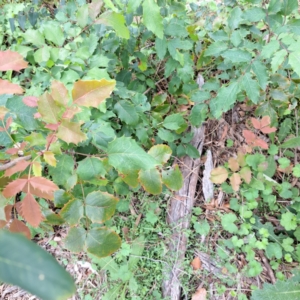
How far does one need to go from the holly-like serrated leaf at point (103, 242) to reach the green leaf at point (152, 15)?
84cm

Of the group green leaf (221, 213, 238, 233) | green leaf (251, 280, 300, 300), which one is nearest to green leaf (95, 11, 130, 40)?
green leaf (221, 213, 238, 233)

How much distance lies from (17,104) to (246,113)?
1789 mm

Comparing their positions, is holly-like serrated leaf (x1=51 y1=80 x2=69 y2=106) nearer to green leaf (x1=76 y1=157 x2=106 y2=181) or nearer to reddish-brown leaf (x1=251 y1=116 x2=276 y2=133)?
green leaf (x1=76 y1=157 x2=106 y2=181)

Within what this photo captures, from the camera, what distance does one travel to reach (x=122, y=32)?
122 centimetres

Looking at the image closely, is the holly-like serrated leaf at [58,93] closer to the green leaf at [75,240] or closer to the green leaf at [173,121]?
the green leaf at [75,240]

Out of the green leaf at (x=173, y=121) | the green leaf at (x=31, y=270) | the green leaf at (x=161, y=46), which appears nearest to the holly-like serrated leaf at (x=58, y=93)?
the green leaf at (x=31, y=270)

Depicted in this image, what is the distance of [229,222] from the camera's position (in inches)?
80.5

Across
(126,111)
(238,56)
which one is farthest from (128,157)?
(238,56)

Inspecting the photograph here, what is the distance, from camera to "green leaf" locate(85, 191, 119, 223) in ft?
3.55

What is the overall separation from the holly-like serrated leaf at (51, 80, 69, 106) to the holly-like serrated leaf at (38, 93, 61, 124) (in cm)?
2

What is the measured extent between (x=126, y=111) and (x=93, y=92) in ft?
2.74

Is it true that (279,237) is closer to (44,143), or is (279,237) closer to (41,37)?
(44,143)

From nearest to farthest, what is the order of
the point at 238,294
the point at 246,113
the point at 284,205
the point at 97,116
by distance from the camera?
the point at 97,116 → the point at 238,294 → the point at 284,205 → the point at 246,113

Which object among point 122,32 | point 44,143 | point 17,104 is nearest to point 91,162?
point 44,143
